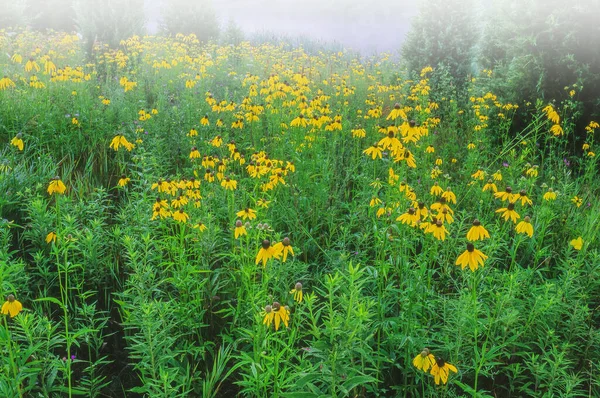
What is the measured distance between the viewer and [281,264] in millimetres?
2377

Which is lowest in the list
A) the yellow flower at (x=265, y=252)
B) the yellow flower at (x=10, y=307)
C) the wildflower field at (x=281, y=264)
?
the wildflower field at (x=281, y=264)

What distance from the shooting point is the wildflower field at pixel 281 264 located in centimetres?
188

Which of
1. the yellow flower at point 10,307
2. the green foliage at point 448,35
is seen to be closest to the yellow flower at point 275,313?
the yellow flower at point 10,307

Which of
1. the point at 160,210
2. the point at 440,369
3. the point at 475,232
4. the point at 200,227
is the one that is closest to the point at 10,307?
the point at 200,227

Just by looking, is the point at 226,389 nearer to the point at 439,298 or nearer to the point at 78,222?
the point at 439,298

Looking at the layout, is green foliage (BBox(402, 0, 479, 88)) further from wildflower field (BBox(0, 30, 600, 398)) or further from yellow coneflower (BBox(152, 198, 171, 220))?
yellow coneflower (BBox(152, 198, 171, 220))

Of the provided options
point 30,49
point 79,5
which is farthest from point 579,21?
point 79,5

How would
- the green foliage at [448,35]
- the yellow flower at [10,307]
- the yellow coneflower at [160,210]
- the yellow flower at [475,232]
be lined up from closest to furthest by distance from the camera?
the yellow flower at [10,307], the yellow flower at [475,232], the yellow coneflower at [160,210], the green foliage at [448,35]

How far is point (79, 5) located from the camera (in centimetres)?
1323

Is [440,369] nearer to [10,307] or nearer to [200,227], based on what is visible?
[200,227]

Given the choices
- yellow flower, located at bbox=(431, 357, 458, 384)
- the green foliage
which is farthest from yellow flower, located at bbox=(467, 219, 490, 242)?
the green foliage

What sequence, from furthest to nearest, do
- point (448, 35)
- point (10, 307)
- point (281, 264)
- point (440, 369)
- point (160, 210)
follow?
point (448, 35) → point (160, 210) → point (281, 264) → point (440, 369) → point (10, 307)

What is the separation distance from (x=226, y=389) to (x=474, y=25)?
10336mm

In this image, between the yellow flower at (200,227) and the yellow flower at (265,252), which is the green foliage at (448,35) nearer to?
the yellow flower at (200,227)
